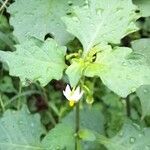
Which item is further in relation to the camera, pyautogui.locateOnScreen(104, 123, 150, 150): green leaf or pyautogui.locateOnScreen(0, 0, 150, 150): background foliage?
pyautogui.locateOnScreen(104, 123, 150, 150): green leaf

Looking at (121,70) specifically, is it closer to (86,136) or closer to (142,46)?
(86,136)

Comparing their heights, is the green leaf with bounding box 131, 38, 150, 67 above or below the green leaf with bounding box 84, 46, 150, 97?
above

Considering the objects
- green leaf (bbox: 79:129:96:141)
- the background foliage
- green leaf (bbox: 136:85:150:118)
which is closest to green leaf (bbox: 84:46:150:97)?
the background foliage

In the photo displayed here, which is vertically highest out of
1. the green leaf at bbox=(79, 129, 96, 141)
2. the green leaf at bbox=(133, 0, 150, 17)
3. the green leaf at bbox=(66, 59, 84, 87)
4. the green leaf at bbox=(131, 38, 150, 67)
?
the green leaf at bbox=(133, 0, 150, 17)

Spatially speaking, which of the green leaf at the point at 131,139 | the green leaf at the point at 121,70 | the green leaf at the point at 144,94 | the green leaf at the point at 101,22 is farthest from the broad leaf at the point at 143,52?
the green leaf at the point at 121,70

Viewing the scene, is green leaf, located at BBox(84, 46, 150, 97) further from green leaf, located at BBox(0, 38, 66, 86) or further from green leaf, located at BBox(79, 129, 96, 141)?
green leaf, located at BBox(79, 129, 96, 141)

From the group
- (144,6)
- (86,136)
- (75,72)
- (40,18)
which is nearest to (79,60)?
(75,72)

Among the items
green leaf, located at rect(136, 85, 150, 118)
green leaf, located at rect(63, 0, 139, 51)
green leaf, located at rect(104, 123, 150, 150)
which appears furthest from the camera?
green leaf, located at rect(136, 85, 150, 118)
